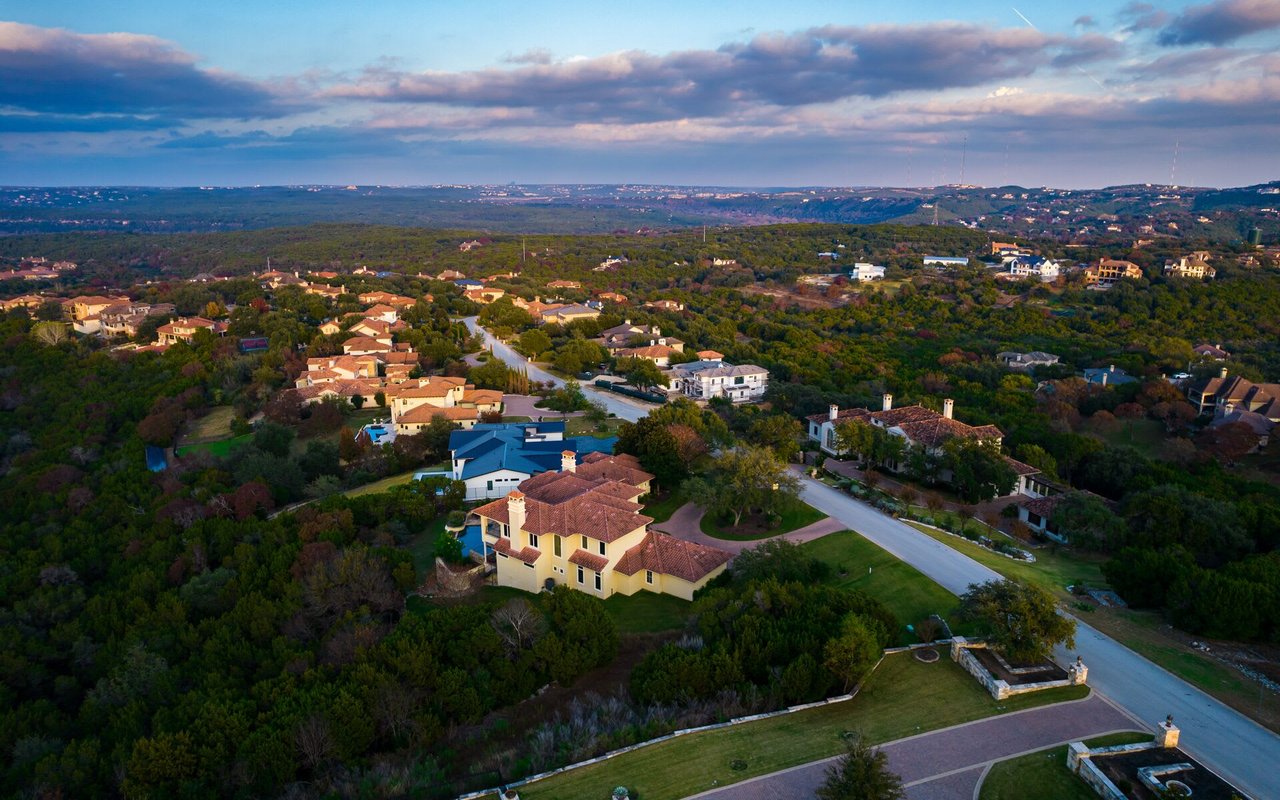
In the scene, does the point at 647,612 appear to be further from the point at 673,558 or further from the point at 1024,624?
the point at 1024,624

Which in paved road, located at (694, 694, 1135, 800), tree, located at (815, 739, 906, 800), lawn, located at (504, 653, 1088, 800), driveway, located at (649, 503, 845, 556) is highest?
tree, located at (815, 739, 906, 800)

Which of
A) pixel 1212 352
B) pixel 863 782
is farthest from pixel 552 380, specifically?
pixel 1212 352

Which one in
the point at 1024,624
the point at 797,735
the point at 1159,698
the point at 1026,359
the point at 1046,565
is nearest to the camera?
the point at 797,735

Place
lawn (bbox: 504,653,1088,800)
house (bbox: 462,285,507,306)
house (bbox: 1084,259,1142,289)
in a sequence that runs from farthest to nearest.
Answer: house (bbox: 1084,259,1142,289)
house (bbox: 462,285,507,306)
lawn (bbox: 504,653,1088,800)

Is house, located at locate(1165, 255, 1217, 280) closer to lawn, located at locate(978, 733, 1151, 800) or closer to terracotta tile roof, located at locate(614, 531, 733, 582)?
terracotta tile roof, located at locate(614, 531, 733, 582)

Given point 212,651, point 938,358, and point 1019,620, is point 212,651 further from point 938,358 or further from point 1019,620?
point 938,358

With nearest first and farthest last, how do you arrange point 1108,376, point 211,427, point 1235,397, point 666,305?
point 1235,397
point 211,427
point 1108,376
point 666,305

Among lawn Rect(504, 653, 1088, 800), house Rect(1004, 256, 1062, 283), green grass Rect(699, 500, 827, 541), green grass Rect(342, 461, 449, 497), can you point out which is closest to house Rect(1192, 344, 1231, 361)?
house Rect(1004, 256, 1062, 283)
